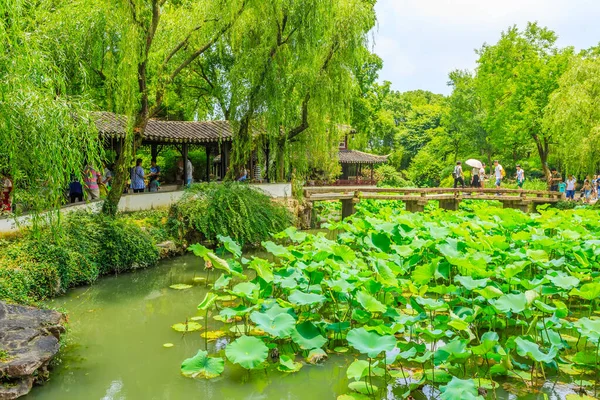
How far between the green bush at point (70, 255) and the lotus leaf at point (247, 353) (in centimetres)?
255

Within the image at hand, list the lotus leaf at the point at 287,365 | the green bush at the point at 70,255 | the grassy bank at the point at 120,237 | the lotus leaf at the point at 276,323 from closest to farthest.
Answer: the lotus leaf at the point at 276,323
the lotus leaf at the point at 287,365
the green bush at the point at 70,255
the grassy bank at the point at 120,237

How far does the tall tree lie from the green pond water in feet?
47.7

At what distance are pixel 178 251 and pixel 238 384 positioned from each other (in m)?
6.00

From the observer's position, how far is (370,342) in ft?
12.0

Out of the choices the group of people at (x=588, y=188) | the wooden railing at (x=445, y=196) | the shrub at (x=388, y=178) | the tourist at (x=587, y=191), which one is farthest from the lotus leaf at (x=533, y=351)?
the shrub at (x=388, y=178)

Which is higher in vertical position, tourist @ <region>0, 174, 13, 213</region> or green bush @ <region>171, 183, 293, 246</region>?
tourist @ <region>0, 174, 13, 213</region>

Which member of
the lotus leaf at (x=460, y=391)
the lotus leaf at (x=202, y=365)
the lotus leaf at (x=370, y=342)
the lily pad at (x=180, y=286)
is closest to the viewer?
the lotus leaf at (x=460, y=391)

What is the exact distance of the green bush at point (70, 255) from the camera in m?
6.06

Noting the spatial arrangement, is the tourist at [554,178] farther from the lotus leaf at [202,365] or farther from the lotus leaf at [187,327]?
the lotus leaf at [202,365]

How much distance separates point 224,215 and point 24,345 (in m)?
5.89

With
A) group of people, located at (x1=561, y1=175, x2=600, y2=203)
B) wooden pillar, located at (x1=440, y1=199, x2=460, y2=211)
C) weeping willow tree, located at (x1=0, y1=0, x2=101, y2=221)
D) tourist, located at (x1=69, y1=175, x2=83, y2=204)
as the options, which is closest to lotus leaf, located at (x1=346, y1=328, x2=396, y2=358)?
weeping willow tree, located at (x1=0, y1=0, x2=101, y2=221)

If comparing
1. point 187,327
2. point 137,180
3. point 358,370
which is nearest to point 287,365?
point 358,370

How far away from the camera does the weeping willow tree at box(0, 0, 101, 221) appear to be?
4488 millimetres

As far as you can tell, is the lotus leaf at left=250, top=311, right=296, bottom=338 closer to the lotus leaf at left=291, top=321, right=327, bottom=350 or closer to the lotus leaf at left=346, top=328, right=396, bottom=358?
the lotus leaf at left=291, top=321, right=327, bottom=350
